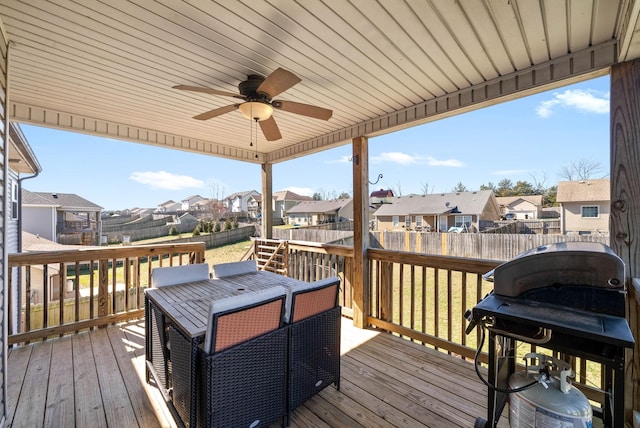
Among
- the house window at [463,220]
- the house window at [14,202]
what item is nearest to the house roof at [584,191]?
the house window at [463,220]

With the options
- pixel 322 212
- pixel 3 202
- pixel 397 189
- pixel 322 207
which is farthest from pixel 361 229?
pixel 322 207

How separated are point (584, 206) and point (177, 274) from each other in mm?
3601

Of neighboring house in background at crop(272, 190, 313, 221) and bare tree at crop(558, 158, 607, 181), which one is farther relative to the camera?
neighboring house in background at crop(272, 190, 313, 221)

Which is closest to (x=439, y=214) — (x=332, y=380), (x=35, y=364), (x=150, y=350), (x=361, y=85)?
(x=361, y=85)

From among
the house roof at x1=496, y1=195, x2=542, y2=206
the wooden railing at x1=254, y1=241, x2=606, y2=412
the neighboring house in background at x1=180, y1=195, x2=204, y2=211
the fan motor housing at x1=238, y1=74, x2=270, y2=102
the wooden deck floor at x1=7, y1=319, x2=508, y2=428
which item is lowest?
the wooden deck floor at x1=7, y1=319, x2=508, y2=428

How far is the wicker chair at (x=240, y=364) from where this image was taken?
4.80ft

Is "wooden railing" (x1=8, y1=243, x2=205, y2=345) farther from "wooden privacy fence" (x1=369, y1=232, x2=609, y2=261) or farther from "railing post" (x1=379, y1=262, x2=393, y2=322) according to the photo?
"wooden privacy fence" (x1=369, y1=232, x2=609, y2=261)

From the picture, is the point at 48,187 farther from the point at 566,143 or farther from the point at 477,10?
the point at 566,143

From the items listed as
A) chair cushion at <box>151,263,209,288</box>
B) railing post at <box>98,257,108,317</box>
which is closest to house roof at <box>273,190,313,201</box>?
railing post at <box>98,257,108,317</box>

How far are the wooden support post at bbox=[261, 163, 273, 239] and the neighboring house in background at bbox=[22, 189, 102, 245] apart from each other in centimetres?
687

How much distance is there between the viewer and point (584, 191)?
230 cm

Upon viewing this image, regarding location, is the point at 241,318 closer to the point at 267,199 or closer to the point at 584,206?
the point at 584,206

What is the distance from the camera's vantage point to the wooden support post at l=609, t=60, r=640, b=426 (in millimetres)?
1833

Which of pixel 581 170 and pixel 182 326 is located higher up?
pixel 581 170
